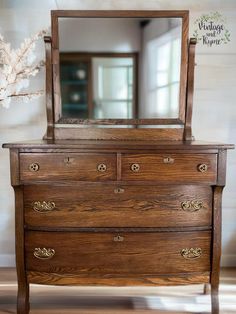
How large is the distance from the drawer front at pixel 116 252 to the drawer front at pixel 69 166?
0.29 m

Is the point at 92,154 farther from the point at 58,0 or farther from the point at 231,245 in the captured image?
the point at 231,245

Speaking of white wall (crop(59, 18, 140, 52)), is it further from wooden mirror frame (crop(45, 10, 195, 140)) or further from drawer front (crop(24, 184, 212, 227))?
drawer front (crop(24, 184, 212, 227))

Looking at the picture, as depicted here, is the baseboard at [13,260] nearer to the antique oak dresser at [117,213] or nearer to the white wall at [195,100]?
the white wall at [195,100]

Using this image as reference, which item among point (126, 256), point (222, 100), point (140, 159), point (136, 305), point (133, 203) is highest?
point (222, 100)

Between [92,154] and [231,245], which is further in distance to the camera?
[231,245]

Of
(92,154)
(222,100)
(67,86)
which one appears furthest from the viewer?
(222,100)

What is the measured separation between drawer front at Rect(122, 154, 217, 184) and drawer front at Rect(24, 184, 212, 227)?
0.05 meters

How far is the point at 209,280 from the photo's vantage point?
1813mm

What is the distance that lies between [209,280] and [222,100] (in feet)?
3.94

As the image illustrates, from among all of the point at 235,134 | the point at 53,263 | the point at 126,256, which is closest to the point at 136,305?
the point at 126,256

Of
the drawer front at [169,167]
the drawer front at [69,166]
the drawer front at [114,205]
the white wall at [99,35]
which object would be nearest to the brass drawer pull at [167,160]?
the drawer front at [169,167]

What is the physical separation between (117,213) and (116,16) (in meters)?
1.21

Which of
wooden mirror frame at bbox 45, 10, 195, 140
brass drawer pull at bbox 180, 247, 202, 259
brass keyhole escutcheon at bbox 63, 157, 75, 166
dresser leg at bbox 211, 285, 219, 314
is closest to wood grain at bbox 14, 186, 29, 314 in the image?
brass keyhole escutcheon at bbox 63, 157, 75, 166

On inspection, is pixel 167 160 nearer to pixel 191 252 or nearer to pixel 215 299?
pixel 191 252
